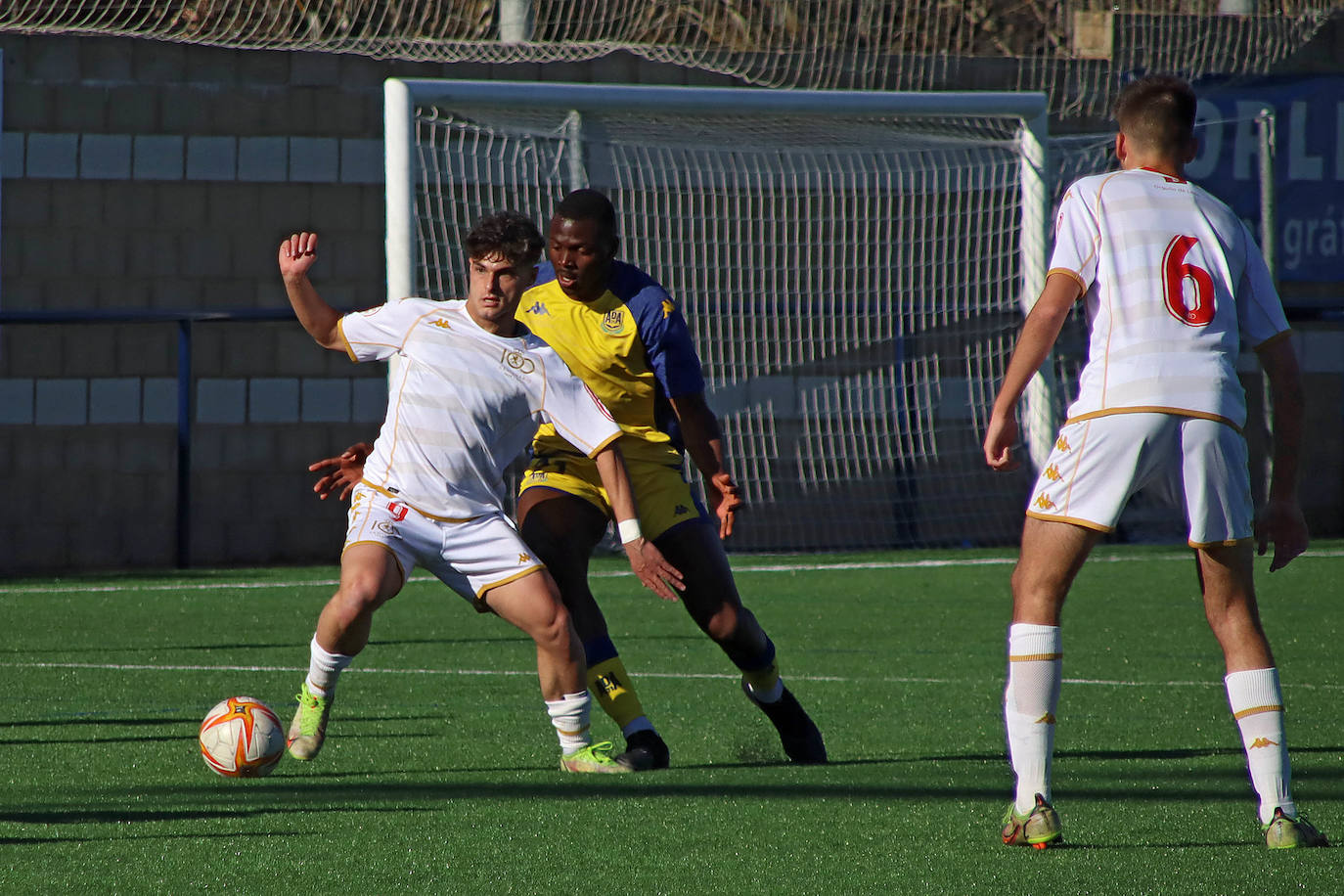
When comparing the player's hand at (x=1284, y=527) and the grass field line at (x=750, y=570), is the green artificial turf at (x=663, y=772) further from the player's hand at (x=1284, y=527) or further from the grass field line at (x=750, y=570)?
the grass field line at (x=750, y=570)

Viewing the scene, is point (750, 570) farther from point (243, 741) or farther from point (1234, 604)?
point (1234, 604)

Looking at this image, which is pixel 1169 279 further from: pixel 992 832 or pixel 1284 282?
pixel 1284 282

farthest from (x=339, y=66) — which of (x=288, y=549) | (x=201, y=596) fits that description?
(x=201, y=596)

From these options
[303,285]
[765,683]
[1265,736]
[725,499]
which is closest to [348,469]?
[303,285]

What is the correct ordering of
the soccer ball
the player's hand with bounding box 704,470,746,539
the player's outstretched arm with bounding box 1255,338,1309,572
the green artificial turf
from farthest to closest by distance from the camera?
the player's hand with bounding box 704,470,746,539 → the soccer ball → the player's outstretched arm with bounding box 1255,338,1309,572 → the green artificial turf

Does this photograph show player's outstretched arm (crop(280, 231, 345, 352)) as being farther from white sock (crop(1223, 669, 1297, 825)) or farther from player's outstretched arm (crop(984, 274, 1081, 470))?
white sock (crop(1223, 669, 1297, 825))

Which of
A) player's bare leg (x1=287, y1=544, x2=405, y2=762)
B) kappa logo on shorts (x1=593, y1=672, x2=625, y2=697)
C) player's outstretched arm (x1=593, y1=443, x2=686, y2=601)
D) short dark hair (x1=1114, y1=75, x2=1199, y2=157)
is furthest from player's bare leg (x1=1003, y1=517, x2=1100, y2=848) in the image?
player's bare leg (x1=287, y1=544, x2=405, y2=762)

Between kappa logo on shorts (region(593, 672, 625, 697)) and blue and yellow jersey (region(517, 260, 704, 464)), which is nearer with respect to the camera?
kappa logo on shorts (region(593, 672, 625, 697))

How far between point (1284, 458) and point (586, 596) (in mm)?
2290

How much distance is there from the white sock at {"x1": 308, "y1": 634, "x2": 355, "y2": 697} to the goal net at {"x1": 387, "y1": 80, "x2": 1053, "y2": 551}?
6.20 metres

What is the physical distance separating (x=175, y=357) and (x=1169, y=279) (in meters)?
11.9

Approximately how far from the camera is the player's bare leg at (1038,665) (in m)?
4.13

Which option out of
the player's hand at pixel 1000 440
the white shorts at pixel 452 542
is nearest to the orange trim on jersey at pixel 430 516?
the white shorts at pixel 452 542

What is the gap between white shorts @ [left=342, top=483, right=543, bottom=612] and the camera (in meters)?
5.43
